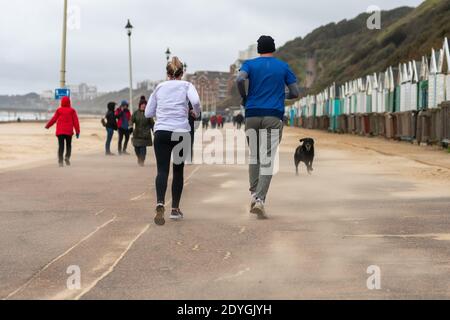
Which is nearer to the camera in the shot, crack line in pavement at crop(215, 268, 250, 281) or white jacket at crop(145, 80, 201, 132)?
crack line in pavement at crop(215, 268, 250, 281)

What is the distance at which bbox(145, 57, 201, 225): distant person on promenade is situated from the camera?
29.0 ft

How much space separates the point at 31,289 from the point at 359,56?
464ft

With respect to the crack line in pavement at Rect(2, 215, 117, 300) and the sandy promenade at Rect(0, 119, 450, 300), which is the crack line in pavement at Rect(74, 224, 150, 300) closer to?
the sandy promenade at Rect(0, 119, 450, 300)

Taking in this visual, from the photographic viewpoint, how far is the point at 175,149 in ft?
29.1

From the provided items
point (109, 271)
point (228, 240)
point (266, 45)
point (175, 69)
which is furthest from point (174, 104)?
point (109, 271)

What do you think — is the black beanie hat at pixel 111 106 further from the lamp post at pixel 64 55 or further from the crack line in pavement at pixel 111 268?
the crack line in pavement at pixel 111 268

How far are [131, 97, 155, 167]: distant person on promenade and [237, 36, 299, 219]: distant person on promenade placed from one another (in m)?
10.2

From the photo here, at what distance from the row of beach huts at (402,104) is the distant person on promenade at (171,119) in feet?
59.6

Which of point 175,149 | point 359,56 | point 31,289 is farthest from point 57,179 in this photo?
point 359,56

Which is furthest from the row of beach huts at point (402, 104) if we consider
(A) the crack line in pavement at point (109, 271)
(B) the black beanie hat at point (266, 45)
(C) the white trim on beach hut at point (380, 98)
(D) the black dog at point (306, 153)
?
(A) the crack line in pavement at point (109, 271)

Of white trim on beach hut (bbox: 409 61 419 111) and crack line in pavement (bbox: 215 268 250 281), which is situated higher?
white trim on beach hut (bbox: 409 61 419 111)

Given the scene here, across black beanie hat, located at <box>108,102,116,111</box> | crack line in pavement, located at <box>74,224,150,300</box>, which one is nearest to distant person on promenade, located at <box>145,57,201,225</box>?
crack line in pavement, located at <box>74,224,150,300</box>

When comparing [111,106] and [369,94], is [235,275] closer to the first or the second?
[111,106]

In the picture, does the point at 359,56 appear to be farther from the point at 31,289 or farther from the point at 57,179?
the point at 31,289
